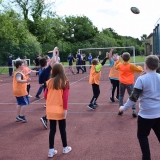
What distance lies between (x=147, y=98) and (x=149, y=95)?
6 cm

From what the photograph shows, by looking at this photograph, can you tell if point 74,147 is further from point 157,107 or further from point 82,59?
point 82,59

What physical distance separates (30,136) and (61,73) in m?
2.16

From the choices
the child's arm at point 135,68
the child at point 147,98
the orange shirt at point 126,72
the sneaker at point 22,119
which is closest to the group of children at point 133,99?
the child at point 147,98

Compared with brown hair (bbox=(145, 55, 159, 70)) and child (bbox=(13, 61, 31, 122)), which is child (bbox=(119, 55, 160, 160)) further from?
child (bbox=(13, 61, 31, 122))

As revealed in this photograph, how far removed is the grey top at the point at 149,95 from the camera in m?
4.09

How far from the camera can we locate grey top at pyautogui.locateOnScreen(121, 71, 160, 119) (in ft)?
13.4

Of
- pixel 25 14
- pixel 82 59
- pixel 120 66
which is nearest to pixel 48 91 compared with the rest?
pixel 120 66

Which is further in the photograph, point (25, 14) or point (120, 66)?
point (25, 14)

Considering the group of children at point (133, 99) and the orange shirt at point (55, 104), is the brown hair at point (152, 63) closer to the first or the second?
the group of children at point (133, 99)

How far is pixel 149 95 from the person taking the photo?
13.6 ft

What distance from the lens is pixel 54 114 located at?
4.98 m

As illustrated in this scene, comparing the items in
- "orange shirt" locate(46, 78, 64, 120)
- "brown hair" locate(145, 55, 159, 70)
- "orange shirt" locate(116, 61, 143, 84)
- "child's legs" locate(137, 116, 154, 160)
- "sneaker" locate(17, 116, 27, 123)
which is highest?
"brown hair" locate(145, 55, 159, 70)

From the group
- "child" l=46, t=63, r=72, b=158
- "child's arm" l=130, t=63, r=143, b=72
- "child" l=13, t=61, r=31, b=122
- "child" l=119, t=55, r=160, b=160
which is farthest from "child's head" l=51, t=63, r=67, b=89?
"child's arm" l=130, t=63, r=143, b=72

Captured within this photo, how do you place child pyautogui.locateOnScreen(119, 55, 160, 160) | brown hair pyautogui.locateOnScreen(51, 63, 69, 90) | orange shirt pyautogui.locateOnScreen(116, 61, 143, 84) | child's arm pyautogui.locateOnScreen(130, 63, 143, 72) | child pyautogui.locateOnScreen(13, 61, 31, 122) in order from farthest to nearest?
orange shirt pyautogui.locateOnScreen(116, 61, 143, 84) < child's arm pyautogui.locateOnScreen(130, 63, 143, 72) < child pyautogui.locateOnScreen(13, 61, 31, 122) < brown hair pyautogui.locateOnScreen(51, 63, 69, 90) < child pyautogui.locateOnScreen(119, 55, 160, 160)
